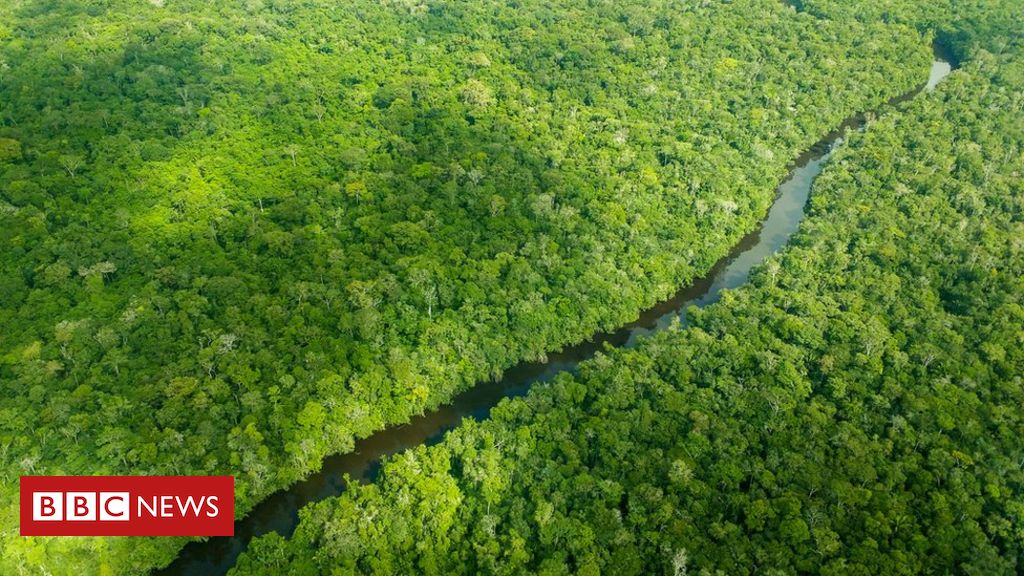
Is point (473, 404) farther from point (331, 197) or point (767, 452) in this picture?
point (331, 197)

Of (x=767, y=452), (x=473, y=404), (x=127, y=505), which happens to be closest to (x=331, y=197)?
(x=473, y=404)

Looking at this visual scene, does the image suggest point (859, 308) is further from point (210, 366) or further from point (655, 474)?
point (210, 366)

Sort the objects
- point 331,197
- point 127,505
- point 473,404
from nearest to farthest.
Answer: point 127,505
point 473,404
point 331,197

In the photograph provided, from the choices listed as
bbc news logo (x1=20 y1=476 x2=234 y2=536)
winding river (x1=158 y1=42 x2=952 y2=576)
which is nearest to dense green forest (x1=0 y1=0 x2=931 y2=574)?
bbc news logo (x1=20 y1=476 x2=234 y2=536)

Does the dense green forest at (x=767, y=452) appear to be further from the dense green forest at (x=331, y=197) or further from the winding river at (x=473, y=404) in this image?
the dense green forest at (x=331, y=197)

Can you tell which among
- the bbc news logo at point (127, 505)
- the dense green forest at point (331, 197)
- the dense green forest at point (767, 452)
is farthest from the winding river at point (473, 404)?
the dense green forest at point (767, 452)

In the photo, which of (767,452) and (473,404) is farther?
(473,404)

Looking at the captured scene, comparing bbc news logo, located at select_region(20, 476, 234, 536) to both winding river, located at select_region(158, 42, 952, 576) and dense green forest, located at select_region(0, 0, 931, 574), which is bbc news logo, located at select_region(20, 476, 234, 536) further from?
winding river, located at select_region(158, 42, 952, 576)

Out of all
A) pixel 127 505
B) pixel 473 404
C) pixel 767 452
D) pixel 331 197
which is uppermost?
pixel 767 452
